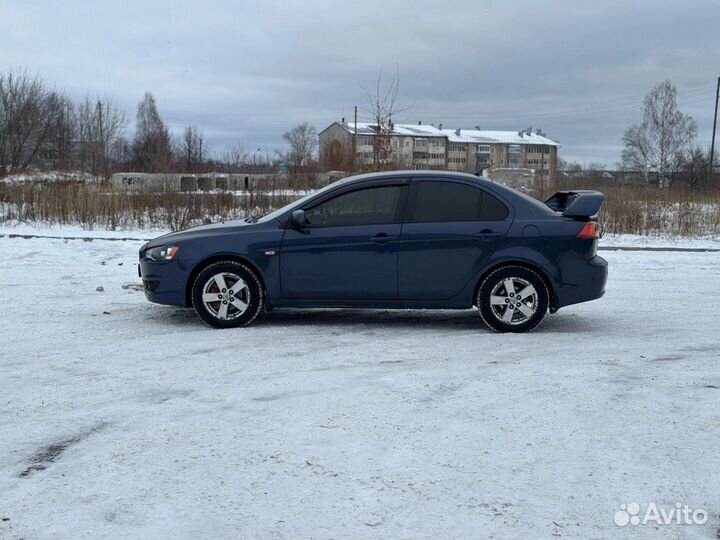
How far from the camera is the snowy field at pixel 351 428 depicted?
3244mm

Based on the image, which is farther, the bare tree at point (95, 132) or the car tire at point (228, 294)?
the bare tree at point (95, 132)

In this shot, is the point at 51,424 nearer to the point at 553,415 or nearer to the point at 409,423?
the point at 409,423

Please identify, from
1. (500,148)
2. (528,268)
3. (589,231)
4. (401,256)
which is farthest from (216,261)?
(500,148)

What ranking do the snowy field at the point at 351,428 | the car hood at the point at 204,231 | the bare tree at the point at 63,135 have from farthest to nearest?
the bare tree at the point at 63,135 → the car hood at the point at 204,231 → the snowy field at the point at 351,428

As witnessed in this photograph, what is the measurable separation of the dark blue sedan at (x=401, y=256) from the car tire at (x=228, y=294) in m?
0.01

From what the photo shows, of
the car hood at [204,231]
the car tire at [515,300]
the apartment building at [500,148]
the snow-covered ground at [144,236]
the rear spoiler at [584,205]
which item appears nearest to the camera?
the car tire at [515,300]

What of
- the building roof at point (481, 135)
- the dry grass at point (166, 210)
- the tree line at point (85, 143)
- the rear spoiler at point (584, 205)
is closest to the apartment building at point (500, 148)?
the building roof at point (481, 135)

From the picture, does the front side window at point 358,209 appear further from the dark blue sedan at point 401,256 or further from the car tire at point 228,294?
the car tire at point 228,294

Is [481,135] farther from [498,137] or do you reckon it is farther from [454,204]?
[454,204]

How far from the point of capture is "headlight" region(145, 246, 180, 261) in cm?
729

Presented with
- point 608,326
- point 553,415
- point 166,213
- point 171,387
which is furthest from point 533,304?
point 166,213

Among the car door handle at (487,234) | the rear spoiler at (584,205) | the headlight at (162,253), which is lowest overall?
the headlight at (162,253)

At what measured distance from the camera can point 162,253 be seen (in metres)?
7.34

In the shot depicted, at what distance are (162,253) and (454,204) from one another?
3.00 meters
